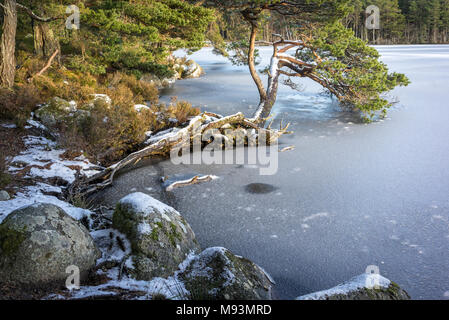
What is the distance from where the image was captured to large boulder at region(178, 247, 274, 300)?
3.26 meters

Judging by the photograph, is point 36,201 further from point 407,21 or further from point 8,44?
point 407,21

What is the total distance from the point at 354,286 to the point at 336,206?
2906 millimetres

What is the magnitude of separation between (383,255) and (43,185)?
5437 mm

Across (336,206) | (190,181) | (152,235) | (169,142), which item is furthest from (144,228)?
(169,142)

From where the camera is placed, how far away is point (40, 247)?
313 cm

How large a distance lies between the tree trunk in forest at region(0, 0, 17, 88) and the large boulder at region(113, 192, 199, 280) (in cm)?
745

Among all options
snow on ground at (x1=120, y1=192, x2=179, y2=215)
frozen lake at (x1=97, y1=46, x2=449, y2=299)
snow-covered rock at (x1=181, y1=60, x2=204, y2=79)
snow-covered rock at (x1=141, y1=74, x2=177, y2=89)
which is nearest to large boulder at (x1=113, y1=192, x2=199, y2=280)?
snow on ground at (x1=120, y1=192, x2=179, y2=215)

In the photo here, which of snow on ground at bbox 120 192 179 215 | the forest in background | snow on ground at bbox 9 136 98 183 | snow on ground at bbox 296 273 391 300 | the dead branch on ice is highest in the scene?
the forest in background

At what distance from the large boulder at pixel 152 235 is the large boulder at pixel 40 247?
1.72ft

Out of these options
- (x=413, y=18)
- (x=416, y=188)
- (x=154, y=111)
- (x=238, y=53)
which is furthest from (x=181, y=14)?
(x=413, y=18)

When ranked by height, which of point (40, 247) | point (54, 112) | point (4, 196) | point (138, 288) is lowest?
point (138, 288)

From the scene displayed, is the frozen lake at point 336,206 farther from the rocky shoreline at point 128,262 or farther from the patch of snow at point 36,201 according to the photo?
the patch of snow at point 36,201

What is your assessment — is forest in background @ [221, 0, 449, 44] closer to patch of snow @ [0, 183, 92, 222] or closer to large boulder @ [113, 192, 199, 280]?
patch of snow @ [0, 183, 92, 222]

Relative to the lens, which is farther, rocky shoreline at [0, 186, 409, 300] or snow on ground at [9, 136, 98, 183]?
snow on ground at [9, 136, 98, 183]
